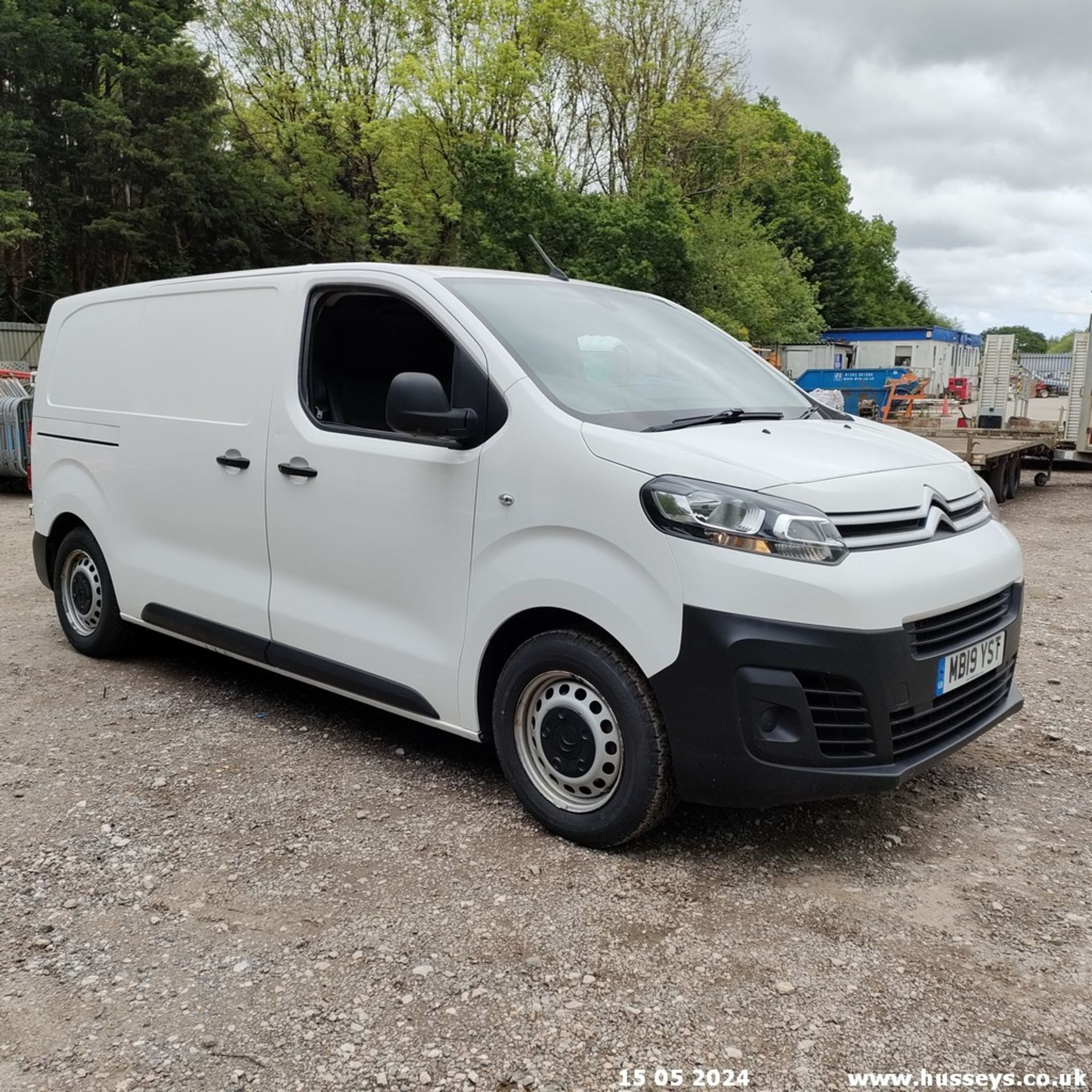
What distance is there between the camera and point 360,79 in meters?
31.1

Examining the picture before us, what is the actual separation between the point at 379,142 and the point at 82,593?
2733cm

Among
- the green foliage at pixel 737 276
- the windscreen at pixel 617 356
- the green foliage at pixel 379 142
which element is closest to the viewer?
the windscreen at pixel 617 356

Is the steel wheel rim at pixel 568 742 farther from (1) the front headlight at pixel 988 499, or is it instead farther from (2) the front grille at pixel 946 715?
(1) the front headlight at pixel 988 499

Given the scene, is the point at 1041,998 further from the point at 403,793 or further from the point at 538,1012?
the point at 403,793

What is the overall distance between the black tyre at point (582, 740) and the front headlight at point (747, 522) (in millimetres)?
483

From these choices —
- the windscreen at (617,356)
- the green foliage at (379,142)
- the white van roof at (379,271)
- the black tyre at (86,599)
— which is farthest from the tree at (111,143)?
the windscreen at (617,356)

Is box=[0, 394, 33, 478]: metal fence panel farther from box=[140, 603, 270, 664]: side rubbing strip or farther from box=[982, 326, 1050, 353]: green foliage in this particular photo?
box=[982, 326, 1050, 353]: green foliage

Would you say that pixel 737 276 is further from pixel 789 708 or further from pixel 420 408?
pixel 789 708

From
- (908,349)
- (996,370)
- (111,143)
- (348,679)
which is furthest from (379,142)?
(908,349)

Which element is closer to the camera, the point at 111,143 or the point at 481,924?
the point at 481,924

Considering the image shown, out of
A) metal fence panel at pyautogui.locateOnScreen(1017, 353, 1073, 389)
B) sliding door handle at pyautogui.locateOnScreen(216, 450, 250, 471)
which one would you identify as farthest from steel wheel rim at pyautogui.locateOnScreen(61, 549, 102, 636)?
metal fence panel at pyautogui.locateOnScreen(1017, 353, 1073, 389)

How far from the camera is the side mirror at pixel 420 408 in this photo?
338 cm

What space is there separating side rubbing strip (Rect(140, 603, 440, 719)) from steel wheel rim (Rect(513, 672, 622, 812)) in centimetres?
44

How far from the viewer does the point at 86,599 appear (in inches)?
221
